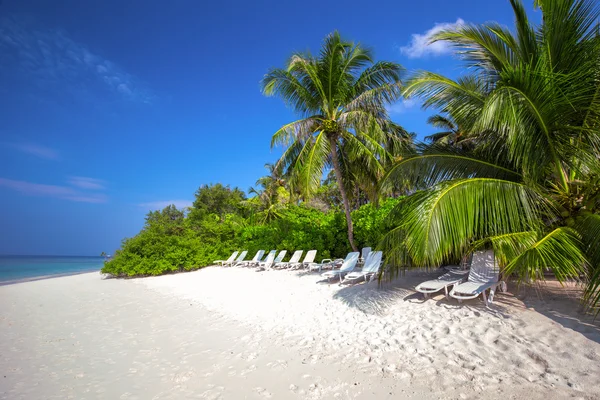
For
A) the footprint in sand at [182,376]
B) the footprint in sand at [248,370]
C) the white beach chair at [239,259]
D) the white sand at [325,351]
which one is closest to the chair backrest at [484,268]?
the white sand at [325,351]

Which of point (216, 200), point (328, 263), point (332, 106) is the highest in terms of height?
point (216, 200)

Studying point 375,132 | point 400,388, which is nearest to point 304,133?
point 375,132

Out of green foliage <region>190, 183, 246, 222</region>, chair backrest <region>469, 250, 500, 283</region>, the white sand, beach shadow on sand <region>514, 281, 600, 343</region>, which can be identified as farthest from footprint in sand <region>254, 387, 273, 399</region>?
green foliage <region>190, 183, 246, 222</region>

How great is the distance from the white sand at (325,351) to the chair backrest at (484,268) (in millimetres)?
403

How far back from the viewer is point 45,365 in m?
4.29

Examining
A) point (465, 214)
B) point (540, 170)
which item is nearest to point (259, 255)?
point (465, 214)

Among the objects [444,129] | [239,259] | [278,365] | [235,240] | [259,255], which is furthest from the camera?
[444,129]

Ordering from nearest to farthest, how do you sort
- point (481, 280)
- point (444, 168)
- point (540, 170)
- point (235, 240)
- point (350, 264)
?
point (540, 170) → point (481, 280) → point (444, 168) → point (350, 264) → point (235, 240)

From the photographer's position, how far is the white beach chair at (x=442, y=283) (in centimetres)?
522

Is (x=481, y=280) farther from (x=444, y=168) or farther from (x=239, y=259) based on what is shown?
(x=239, y=259)

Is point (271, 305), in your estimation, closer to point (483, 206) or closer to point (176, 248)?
point (483, 206)

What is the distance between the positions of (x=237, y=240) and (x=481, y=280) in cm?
1435

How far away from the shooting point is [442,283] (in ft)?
17.4

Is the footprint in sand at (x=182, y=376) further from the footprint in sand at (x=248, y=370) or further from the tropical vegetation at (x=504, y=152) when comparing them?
the tropical vegetation at (x=504, y=152)
